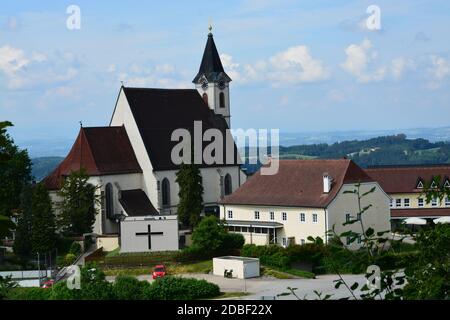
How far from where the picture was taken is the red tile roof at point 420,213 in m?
53.7

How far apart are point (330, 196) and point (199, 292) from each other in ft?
42.4

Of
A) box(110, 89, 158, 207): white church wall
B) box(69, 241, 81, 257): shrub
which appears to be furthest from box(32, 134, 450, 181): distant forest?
box(69, 241, 81, 257): shrub

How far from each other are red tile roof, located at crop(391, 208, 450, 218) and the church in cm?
1059

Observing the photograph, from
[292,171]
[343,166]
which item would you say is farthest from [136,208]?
[343,166]

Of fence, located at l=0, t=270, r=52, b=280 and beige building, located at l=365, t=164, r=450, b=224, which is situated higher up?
beige building, located at l=365, t=164, r=450, b=224

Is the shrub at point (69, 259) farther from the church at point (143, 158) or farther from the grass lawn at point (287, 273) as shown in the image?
the grass lawn at point (287, 273)

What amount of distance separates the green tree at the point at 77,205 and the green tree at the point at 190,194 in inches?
189

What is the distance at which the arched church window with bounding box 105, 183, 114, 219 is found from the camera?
52150 mm

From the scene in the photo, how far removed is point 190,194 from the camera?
51031 millimetres

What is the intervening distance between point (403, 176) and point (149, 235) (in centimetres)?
1794

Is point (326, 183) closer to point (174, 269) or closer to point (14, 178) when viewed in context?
point (174, 269)

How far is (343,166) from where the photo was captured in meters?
46.5

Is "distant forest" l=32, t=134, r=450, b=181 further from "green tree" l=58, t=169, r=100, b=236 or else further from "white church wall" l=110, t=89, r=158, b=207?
"green tree" l=58, t=169, r=100, b=236

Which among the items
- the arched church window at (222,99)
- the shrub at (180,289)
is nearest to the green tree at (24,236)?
the shrub at (180,289)
